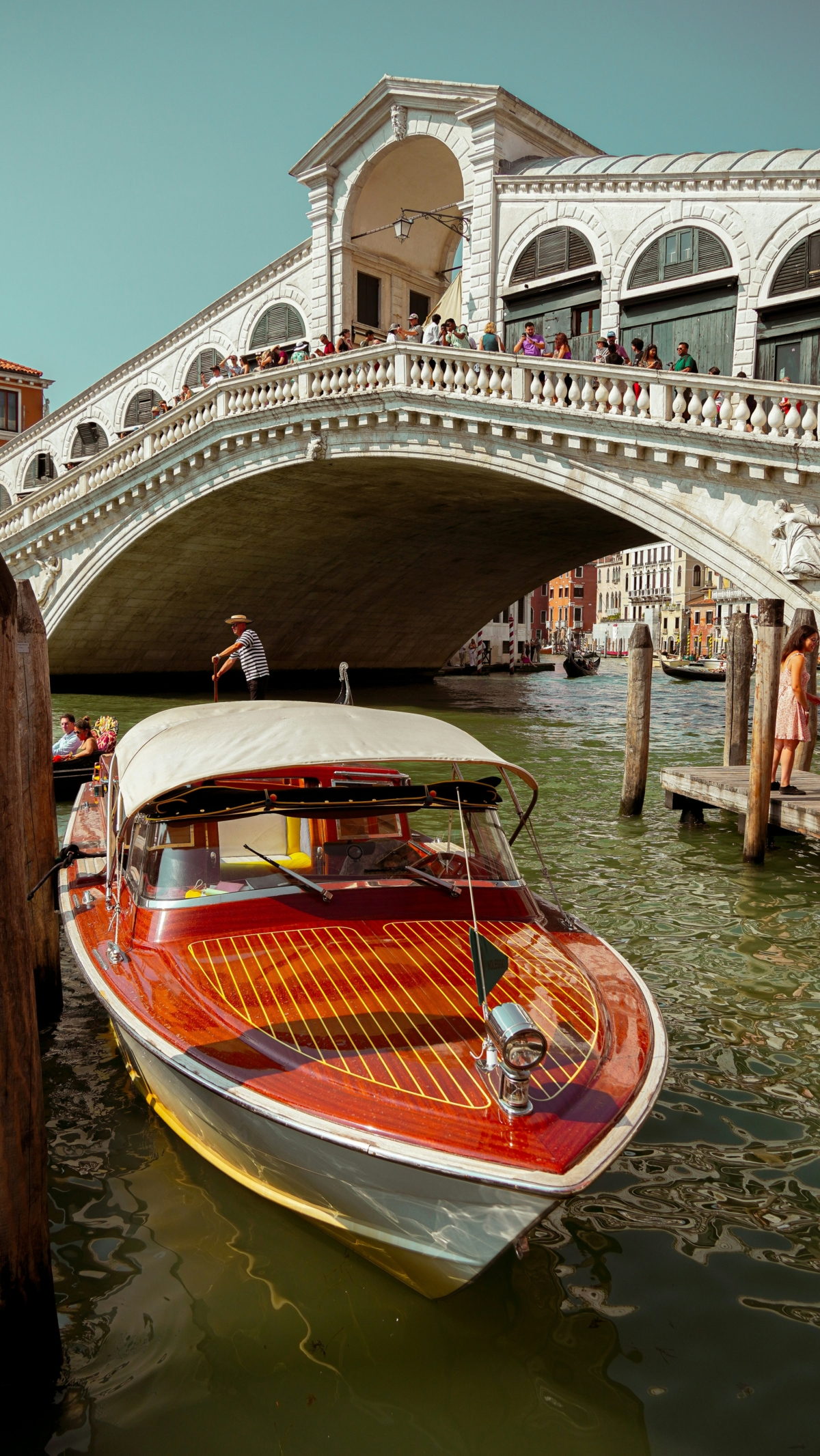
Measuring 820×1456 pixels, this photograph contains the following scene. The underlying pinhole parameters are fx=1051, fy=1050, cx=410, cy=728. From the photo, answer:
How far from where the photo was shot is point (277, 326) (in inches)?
820

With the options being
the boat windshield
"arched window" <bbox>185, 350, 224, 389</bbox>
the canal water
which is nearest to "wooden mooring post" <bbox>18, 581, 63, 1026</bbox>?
the canal water

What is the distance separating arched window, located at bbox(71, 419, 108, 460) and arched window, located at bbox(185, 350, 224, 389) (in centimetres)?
367

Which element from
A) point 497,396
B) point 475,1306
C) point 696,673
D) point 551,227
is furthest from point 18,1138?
point 696,673

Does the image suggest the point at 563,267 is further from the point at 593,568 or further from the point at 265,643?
the point at 593,568

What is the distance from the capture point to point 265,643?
24.1 m

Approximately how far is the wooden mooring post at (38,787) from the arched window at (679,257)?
508 inches

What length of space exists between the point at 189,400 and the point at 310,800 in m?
14.8

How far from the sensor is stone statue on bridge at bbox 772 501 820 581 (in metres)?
10.9

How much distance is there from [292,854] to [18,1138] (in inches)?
63.4

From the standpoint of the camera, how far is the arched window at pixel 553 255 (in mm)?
15945

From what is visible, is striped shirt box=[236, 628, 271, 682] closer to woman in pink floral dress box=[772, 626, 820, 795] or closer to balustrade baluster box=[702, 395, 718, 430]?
woman in pink floral dress box=[772, 626, 820, 795]

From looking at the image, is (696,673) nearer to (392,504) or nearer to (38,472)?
(392,504)

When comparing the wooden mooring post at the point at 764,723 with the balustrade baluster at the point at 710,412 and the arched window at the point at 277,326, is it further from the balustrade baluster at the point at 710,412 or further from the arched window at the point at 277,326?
the arched window at the point at 277,326

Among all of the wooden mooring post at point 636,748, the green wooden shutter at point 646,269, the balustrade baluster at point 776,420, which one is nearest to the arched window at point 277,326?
the green wooden shutter at point 646,269
